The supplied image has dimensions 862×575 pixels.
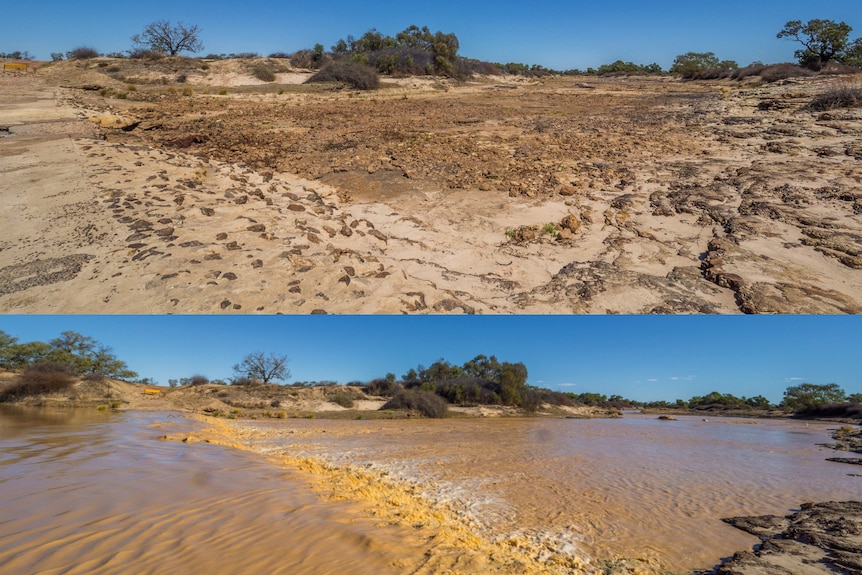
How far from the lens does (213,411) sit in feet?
65.4

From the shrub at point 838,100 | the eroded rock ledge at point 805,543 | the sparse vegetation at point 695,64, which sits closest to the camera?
the eroded rock ledge at point 805,543

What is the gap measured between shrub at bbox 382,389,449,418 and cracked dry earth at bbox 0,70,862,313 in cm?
1115

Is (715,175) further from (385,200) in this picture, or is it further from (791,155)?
(385,200)

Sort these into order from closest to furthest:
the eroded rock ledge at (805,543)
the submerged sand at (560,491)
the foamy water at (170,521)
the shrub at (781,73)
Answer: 1. the foamy water at (170,521)
2. the eroded rock ledge at (805,543)
3. the submerged sand at (560,491)
4. the shrub at (781,73)

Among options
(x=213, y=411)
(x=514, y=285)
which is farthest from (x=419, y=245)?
(x=213, y=411)

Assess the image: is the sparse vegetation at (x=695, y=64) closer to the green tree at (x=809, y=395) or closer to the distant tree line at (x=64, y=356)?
the green tree at (x=809, y=395)

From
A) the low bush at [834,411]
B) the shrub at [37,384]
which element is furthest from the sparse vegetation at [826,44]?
the shrub at [37,384]

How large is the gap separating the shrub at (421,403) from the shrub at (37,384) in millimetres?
12149

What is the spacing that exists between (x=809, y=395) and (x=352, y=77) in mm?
36336

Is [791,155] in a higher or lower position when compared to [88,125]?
lower

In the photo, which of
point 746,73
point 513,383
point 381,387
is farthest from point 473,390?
point 746,73

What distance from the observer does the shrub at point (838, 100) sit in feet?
47.5

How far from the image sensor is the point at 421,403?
68.5 ft

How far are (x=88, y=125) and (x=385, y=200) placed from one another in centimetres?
1015
